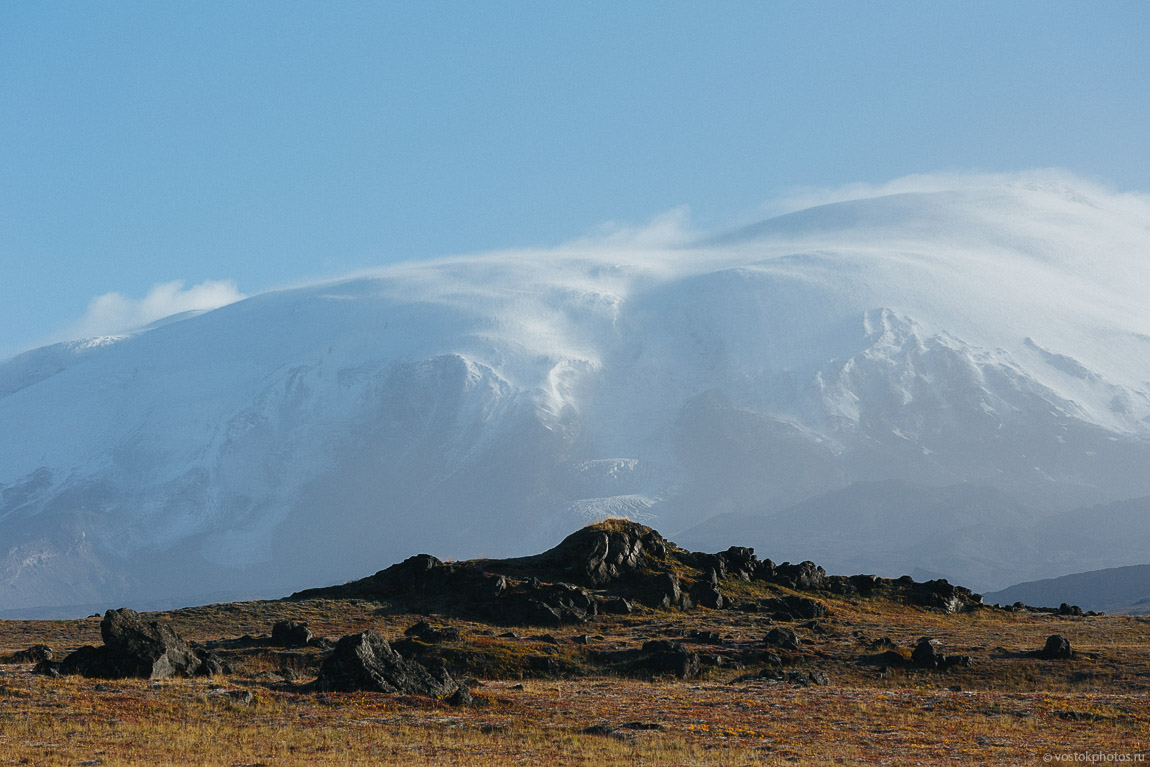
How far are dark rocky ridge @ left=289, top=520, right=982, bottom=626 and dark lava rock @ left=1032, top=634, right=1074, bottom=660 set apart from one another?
18497mm

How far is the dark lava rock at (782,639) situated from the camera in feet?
207

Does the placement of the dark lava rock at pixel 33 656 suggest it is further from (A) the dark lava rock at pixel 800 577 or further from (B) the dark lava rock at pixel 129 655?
(A) the dark lava rock at pixel 800 577

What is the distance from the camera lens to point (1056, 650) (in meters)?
61.1

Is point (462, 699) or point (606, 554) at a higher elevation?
point (606, 554)

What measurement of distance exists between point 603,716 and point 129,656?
20.8m

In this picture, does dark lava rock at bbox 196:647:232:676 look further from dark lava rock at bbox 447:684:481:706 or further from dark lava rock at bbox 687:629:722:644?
dark lava rock at bbox 687:629:722:644

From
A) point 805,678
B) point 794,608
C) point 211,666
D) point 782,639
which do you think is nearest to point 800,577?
point 794,608

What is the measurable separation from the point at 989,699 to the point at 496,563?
142 ft

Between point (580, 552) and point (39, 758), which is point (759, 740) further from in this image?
point (580, 552)

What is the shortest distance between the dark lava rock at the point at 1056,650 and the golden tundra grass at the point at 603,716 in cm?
110

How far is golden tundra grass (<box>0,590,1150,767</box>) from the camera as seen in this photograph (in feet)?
114

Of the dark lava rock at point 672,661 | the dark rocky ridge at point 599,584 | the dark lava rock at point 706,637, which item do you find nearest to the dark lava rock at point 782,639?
the dark lava rock at point 706,637

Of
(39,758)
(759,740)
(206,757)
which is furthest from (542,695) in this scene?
(39,758)

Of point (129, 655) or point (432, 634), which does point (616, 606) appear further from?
point (129, 655)
